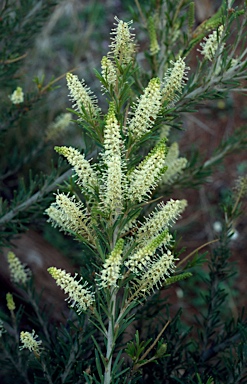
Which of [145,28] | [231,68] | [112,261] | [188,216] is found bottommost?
[188,216]

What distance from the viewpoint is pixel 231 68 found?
1.18m

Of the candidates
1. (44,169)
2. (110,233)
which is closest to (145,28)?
(110,233)

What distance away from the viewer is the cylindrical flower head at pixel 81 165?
976mm

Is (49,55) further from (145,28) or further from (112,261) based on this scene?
(112,261)

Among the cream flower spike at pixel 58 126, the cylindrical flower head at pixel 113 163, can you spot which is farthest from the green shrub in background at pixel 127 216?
the cream flower spike at pixel 58 126

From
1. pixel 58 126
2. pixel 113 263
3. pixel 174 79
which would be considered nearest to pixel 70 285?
pixel 113 263

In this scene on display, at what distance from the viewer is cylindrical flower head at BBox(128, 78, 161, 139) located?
964 millimetres

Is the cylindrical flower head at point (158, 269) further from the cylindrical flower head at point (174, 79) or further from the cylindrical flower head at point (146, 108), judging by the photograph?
the cylindrical flower head at point (174, 79)

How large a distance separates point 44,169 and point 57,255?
69 centimetres

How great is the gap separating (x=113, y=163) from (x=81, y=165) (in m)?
0.11

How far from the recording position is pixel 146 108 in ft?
3.22

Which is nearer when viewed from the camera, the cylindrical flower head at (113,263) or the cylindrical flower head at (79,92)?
the cylindrical flower head at (113,263)

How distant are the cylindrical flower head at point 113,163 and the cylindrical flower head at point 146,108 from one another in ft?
0.24

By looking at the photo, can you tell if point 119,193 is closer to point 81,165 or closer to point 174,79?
point 81,165
